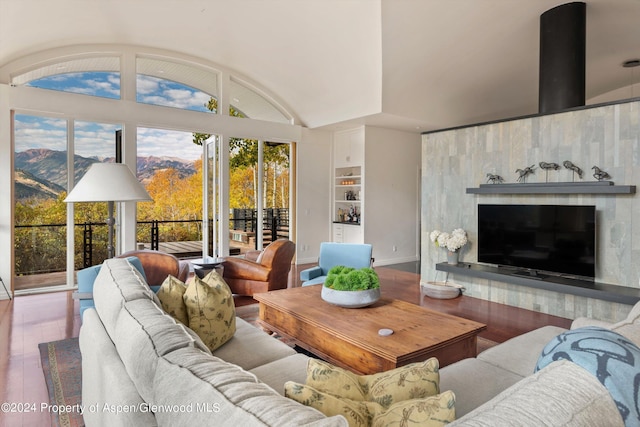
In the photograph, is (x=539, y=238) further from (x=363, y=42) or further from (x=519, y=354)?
(x=363, y=42)

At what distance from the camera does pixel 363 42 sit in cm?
542

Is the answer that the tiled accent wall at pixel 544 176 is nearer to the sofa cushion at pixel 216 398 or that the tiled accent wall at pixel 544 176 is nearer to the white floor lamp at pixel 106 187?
the white floor lamp at pixel 106 187

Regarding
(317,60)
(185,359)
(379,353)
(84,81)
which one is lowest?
(379,353)

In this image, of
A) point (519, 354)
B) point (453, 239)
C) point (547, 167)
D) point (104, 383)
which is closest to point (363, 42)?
point (547, 167)

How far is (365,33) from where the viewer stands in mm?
5266

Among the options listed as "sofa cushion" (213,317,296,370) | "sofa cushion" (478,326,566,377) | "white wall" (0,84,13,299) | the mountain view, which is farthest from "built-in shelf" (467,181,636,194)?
"white wall" (0,84,13,299)

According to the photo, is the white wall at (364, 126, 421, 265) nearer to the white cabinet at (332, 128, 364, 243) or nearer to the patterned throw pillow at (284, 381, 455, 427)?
the white cabinet at (332, 128, 364, 243)

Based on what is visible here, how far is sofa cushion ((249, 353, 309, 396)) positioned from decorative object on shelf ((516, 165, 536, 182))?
3980 millimetres

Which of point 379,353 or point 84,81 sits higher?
point 84,81

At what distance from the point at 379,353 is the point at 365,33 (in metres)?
4.51

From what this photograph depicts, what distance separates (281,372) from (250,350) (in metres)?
0.34

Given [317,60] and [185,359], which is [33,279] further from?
[185,359]

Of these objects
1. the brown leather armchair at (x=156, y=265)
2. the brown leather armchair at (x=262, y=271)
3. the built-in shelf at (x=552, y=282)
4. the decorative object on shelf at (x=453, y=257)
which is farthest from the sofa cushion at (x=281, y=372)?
the decorative object on shelf at (x=453, y=257)

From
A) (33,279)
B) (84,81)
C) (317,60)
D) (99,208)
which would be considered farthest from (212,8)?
(33,279)
